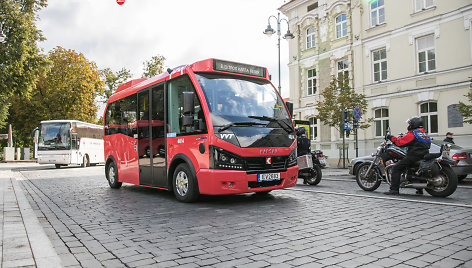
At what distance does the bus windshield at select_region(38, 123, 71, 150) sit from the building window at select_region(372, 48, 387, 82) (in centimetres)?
2096

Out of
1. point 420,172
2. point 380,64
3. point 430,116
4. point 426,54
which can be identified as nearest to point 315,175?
point 420,172

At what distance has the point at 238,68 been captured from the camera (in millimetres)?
8070

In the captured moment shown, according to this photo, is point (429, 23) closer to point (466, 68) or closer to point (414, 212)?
point (466, 68)

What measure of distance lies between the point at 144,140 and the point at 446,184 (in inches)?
262

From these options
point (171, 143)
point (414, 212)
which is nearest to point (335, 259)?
point (414, 212)

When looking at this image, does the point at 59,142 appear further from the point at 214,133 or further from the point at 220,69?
the point at 214,133

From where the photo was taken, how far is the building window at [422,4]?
22.2 m

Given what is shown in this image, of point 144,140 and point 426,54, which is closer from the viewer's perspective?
point 144,140

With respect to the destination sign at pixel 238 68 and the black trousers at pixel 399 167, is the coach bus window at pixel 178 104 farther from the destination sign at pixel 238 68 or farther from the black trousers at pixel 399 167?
the black trousers at pixel 399 167

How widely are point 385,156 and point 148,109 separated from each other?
5.65 metres

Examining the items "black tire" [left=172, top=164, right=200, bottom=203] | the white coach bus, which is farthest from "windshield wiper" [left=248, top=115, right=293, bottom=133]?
the white coach bus

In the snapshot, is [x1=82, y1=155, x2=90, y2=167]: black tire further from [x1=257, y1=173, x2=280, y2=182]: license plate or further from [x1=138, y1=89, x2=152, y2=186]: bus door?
[x1=257, y1=173, x2=280, y2=182]: license plate

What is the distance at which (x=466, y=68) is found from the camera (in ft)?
66.2

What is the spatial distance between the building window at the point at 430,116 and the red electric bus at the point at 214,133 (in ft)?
54.5
